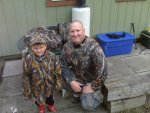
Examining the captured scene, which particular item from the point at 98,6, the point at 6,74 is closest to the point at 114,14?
the point at 98,6

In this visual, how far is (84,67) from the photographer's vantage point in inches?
110

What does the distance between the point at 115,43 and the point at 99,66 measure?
53.6 inches

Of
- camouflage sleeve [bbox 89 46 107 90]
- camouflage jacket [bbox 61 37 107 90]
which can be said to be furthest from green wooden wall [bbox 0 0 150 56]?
camouflage sleeve [bbox 89 46 107 90]

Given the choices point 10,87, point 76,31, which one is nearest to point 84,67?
point 76,31

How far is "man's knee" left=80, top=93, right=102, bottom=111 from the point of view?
2.75 m

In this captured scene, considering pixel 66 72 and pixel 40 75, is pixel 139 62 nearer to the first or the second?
pixel 66 72

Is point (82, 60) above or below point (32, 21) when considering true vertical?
below

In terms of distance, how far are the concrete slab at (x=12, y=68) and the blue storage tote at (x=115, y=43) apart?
149cm

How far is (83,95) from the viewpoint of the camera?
2773mm

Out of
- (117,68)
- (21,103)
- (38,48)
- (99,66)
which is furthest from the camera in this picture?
(117,68)

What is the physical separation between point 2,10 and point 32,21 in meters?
0.51

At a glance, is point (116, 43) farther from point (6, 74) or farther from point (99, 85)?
point (6, 74)

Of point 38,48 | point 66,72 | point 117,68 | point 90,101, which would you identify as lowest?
point 90,101

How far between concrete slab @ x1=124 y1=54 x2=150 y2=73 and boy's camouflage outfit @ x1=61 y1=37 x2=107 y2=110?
971mm
